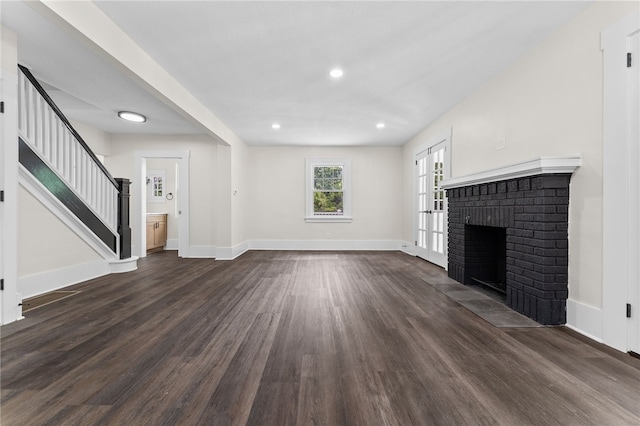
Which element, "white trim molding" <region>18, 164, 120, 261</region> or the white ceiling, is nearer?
the white ceiling

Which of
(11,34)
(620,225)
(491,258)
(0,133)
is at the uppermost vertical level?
(11,34)

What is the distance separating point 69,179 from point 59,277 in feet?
4.06

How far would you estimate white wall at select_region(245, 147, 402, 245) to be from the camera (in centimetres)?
698

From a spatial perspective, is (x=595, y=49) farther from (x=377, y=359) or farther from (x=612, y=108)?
(x=377, y=359)

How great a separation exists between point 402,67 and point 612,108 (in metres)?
1.80

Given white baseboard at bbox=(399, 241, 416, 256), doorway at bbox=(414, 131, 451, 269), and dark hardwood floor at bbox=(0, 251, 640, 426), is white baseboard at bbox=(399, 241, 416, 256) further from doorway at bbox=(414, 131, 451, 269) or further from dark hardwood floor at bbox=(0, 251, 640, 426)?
dark hardwood floor at bbox=(0, 251, 640, 426)

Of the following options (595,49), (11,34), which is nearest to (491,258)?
(595,49)

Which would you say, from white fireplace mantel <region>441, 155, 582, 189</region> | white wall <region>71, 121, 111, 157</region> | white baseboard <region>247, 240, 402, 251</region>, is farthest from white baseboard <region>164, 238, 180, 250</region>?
white fireplace mantel <region>441, 155, 582, 189</region>

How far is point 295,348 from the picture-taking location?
6.31ft

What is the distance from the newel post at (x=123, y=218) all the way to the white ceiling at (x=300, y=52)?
4.06 ft

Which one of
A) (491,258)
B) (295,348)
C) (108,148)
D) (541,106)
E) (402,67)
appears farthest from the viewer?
(108,148)

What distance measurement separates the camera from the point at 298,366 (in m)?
1.69

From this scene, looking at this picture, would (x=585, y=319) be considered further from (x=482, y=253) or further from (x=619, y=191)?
(x=482, y=253)

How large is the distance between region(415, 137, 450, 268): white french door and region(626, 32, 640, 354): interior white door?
8.21 ft
